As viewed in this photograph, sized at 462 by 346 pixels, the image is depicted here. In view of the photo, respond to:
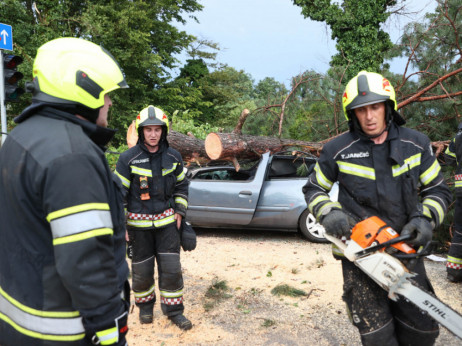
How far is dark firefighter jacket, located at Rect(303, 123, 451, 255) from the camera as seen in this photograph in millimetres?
2271

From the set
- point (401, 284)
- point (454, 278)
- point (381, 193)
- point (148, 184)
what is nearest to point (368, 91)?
point (381, 193)

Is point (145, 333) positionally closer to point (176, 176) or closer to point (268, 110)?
point (176, 176)

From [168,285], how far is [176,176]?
1.10 meters

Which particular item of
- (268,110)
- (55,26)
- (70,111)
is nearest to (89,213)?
(70,111)

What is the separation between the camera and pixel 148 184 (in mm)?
3578

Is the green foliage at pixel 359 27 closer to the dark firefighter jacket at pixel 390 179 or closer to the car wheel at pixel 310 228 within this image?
the car wheel at pixel 310 228

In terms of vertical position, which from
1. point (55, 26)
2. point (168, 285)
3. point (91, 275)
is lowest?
point (168, 285)

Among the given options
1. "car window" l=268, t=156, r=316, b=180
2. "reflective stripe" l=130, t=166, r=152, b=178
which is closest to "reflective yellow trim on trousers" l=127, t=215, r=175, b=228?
"reflective stripe" l=130, t=166, r=152, b=178

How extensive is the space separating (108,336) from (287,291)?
3166mm

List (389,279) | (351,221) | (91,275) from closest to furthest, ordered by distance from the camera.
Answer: (91,275) → (389,279) → (351,221)

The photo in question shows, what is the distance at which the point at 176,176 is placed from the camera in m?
3.82

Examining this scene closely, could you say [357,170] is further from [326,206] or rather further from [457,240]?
[457,240]

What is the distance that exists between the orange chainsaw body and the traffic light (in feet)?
20.0

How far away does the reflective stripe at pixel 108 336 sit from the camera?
54.1 inches
